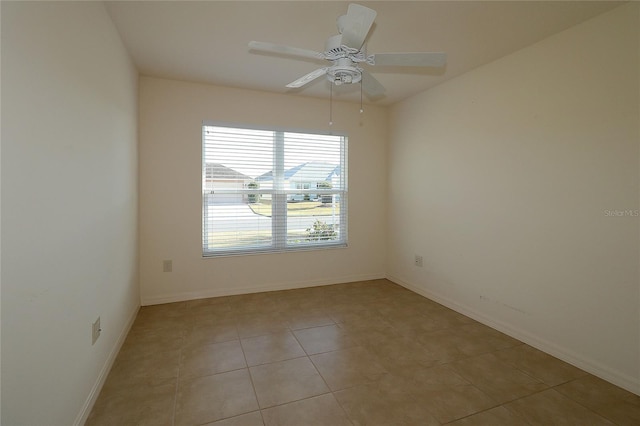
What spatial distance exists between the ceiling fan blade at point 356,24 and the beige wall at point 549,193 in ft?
5.60

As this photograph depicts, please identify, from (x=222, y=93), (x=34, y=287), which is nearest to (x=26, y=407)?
(x=34, y=287)

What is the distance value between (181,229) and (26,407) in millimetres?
2378

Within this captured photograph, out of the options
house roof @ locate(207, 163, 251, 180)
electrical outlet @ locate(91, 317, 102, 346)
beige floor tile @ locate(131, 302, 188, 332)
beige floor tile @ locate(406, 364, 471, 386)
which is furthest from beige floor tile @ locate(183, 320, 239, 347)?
house roof @ locate(207, 163, 251, 180)

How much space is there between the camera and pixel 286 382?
202cm

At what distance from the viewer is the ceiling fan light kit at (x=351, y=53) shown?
5.20 ft

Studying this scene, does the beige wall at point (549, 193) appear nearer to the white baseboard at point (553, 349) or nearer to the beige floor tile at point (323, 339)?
the white baseboard at point (553, 349)

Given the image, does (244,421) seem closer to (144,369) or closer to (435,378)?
(144,369)

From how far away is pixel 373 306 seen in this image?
3.36m

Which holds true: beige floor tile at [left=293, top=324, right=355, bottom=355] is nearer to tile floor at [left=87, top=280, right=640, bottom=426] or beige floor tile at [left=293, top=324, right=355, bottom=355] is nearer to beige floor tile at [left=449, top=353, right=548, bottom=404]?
tile floor at [left=87, top=280, right=640, bottom=426]

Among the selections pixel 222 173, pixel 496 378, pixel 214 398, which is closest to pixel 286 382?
pixel 214 398

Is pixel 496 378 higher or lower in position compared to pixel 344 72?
lower

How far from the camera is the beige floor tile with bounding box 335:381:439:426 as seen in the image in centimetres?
169

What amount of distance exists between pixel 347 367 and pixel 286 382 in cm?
46

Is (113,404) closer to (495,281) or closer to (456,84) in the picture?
(495,281)
